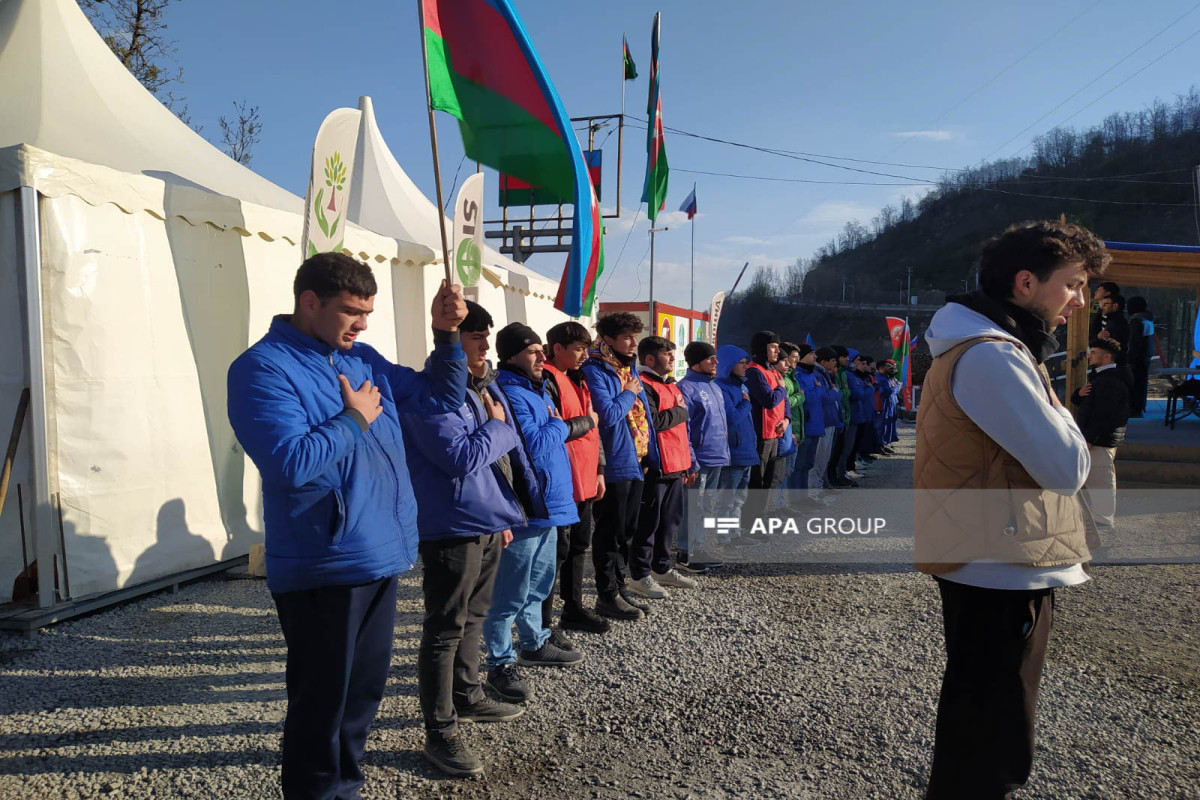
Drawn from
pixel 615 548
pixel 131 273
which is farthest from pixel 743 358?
pixel 131 273

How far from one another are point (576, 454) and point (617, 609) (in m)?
1.20

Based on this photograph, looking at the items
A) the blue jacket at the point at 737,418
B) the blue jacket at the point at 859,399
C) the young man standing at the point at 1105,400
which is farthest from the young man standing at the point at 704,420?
the blue jacket at the point at 859,399

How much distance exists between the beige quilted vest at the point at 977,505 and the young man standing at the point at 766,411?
4.85 metres

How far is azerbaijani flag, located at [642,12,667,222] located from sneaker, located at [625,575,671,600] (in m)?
3.74

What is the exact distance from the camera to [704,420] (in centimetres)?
606

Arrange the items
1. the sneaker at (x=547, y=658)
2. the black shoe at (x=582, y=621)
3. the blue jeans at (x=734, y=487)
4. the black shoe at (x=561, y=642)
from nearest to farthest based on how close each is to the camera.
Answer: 1. the sneaker at (x=547, y=658)
2. the black shoe at (x=561, y=642)
3. the black shoe at (x=582, y=621)
4. the blue jeans at (x=734, y=487)

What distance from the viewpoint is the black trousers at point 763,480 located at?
7.31 m

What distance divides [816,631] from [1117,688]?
1502 millimetres

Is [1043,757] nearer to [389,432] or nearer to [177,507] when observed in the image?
[389,432]

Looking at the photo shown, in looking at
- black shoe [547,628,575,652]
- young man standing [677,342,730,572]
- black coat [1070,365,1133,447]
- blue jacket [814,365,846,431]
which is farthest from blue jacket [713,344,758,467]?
blue jacket [814,365,846,431]

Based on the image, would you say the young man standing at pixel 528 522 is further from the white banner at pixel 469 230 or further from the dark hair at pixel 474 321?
the white banner at pixel 469 230

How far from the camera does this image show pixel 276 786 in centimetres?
274

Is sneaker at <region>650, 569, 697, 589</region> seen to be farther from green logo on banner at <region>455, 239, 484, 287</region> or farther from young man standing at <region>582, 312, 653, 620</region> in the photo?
green logo on banner at <region>455, 239, 484, 287</region>

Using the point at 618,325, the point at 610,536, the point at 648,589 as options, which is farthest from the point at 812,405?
the point at 610,536
